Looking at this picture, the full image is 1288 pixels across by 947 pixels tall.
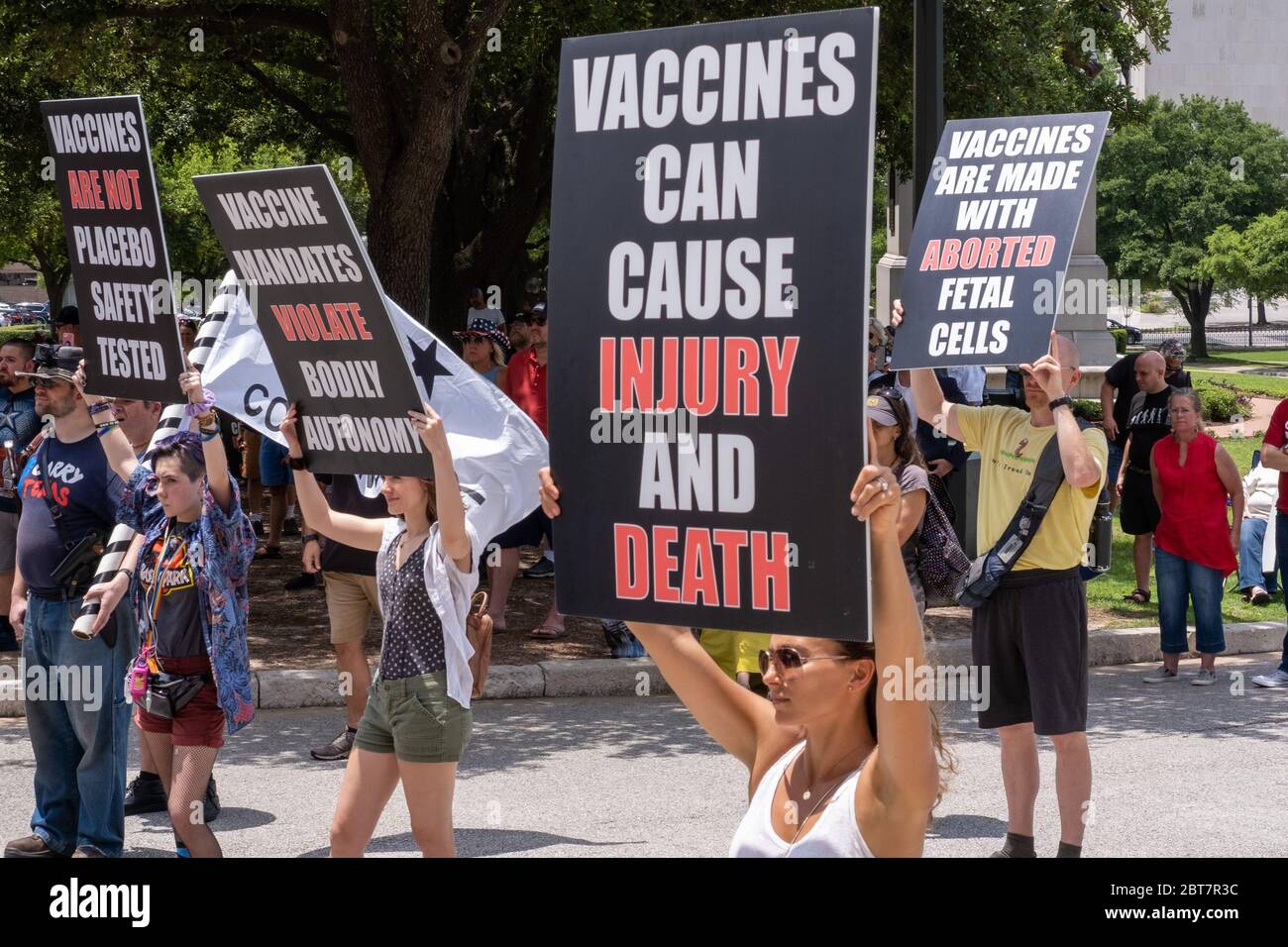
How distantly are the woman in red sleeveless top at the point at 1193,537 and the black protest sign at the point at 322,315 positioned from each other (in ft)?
21.1

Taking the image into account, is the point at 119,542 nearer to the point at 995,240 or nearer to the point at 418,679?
the point at 418,679

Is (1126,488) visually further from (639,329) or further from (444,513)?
(639,329)

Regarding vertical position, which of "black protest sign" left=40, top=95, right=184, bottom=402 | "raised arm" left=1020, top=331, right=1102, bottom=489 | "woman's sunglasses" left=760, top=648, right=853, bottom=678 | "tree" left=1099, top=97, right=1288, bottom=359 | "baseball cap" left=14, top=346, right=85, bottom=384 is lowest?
"woman's sunglasses" left=760, top=648, right=853, bottom=678

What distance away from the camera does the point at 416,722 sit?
16.2 feet

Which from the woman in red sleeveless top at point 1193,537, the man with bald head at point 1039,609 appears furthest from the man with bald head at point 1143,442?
the man with bald head at point 1039,609

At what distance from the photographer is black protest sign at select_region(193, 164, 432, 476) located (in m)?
4.21

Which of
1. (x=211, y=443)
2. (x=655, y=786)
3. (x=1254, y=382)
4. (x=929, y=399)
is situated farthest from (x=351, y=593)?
(x=1254, y=382)

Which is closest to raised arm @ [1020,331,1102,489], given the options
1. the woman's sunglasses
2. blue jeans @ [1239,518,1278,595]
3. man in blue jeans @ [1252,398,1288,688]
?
the woman's sunglasses

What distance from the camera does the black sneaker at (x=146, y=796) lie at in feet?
23.2

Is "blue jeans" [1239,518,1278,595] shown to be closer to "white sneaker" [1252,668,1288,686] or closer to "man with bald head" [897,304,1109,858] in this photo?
"white sneaker" [1252,668,1288,686]

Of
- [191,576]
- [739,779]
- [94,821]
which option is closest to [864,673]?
[191,576]

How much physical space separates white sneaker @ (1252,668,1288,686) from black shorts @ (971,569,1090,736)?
4171 mm
